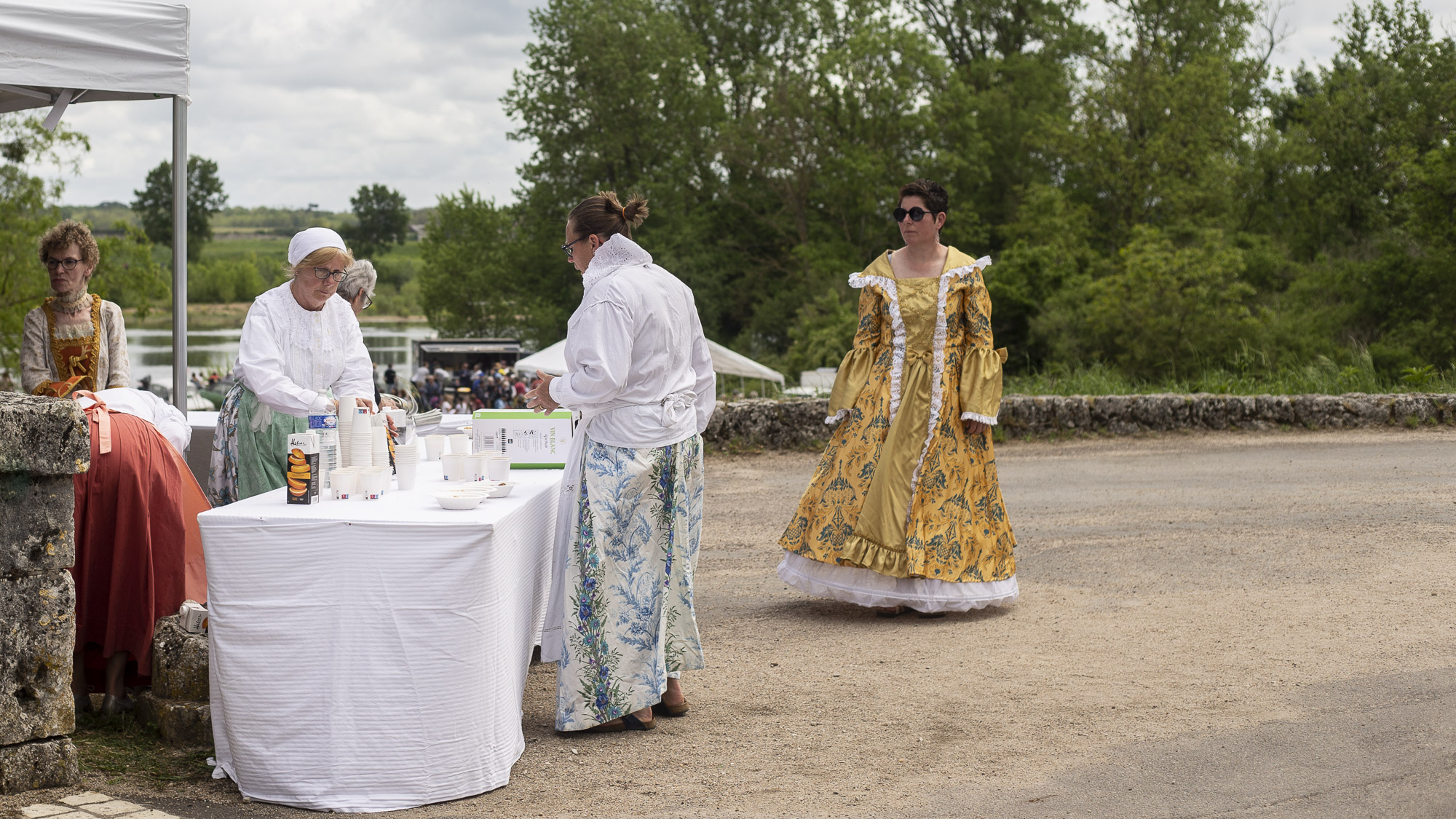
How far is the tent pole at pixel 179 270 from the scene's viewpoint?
5.18m

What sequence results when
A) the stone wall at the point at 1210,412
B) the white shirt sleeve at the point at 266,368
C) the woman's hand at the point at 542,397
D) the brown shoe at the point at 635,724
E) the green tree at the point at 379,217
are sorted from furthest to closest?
the green tree at the point at 379,217, the stone wall at the point at 1210,412, the white shirt sleeve at the point at 266,368, the brown shoe at the point at 635,724, the woman's hand at the point at 542,397

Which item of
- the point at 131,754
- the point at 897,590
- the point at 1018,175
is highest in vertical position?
the point at 1018,175

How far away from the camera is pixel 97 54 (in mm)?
4512

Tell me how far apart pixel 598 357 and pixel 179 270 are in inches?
106

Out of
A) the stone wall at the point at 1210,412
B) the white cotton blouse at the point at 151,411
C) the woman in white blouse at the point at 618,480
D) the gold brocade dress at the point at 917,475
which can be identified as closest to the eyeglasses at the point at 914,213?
the gold brocade dress at the point at 917,475

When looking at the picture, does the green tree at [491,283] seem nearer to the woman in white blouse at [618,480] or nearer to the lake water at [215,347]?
the lake water at [215,347]

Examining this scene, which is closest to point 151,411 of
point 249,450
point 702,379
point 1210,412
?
point 249,450

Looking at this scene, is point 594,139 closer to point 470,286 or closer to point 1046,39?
point 470,286

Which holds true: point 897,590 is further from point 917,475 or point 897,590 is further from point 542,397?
point 542,397

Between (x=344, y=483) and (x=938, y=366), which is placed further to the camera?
(x=938, y=366)

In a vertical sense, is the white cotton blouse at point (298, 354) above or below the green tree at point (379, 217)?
below

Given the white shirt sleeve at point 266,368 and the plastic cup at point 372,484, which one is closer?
the plastic cup at point 372,484

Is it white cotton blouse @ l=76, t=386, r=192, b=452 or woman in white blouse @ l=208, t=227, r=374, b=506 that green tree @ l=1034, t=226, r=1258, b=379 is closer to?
woman in white blouse @ l=208, t=227, r=374, b=506

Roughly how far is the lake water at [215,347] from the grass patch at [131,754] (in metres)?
47.8
